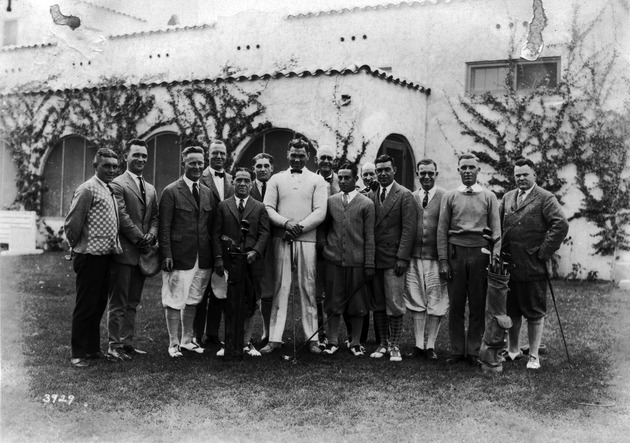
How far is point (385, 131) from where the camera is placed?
10742 mm

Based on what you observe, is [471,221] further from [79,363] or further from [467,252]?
[79,363]

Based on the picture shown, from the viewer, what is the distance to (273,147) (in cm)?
A: 1144

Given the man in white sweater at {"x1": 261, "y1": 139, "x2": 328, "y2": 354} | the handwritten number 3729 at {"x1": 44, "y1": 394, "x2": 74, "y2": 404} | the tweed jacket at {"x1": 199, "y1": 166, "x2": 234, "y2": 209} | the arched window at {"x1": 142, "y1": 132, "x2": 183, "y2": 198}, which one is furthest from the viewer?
the arched window at {"x1": 142, "y1": 132, "x2": 183, "y2": 198}

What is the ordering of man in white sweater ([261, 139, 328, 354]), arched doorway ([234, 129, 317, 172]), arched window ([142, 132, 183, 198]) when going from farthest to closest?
1. arched window ([142, 132, 183, 198])
2. arched doorway ([234, 129, 317, 172])
3. man in white sweater ([261, 139, 328, 354])

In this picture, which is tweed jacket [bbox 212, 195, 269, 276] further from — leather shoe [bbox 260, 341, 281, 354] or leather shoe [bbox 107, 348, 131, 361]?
leather shoe [bbox 107, 348, 131, 361]

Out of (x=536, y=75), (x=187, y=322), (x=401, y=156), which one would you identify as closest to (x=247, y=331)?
(x=187, y=322)

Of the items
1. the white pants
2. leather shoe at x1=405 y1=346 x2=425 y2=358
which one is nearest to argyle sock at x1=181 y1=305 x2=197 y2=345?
the white pants

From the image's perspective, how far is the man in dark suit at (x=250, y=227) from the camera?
6.09m

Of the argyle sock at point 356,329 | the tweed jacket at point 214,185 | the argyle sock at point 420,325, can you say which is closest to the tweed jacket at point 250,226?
the tweed jacket at point 214,185

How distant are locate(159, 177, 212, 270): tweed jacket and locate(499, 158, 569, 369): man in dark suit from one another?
9.21 ft

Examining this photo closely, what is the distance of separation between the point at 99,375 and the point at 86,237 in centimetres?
115

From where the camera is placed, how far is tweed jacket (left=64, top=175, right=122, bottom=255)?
18.2 ft

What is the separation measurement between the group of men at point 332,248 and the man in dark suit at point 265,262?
21mm

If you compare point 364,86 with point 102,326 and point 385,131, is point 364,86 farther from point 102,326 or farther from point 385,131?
point 102,326
